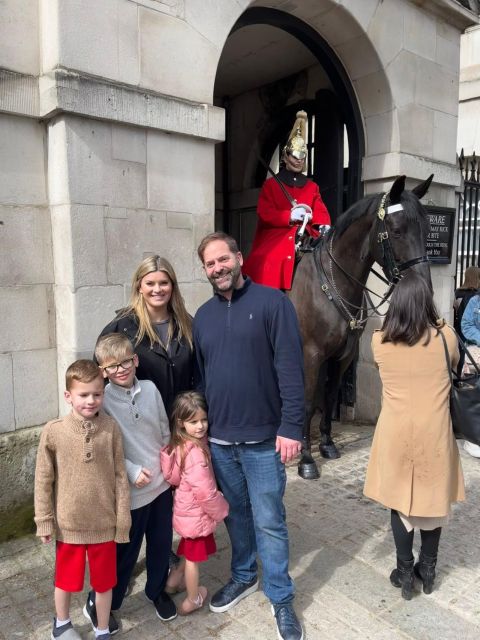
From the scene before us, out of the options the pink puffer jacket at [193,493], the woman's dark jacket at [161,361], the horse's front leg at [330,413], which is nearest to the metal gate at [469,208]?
the horse's front leg at [330,413]

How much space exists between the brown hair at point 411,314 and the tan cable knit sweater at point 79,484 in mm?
1456

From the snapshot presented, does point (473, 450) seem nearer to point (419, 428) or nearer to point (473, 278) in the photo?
point (473, 278)

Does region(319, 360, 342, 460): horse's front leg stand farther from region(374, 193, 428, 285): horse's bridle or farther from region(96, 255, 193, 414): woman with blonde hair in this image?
region(96, 255, 193, 414): woman with blonde hair

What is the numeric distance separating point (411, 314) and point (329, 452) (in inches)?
110

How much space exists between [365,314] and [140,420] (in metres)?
3.05

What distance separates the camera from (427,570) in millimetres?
2928

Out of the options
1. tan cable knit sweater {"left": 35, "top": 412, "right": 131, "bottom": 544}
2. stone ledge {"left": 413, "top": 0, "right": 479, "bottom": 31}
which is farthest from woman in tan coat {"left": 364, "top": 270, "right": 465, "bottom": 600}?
stone ledge {"left": 413, "top": 0, "right": 479, "bottom": 31}

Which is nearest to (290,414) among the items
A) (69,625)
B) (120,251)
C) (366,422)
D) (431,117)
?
(69,625)

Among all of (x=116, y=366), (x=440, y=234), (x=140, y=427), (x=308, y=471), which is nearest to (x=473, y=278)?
(x=440, y=234)

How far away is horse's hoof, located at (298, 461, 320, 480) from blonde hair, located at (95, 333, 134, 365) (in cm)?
266

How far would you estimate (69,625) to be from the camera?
2588 mm

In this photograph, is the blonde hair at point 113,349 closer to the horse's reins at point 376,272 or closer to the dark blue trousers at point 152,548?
the dark blue trousers at point 152,548

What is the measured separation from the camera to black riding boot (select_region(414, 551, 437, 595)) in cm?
293

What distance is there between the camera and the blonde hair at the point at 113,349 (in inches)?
96.6
